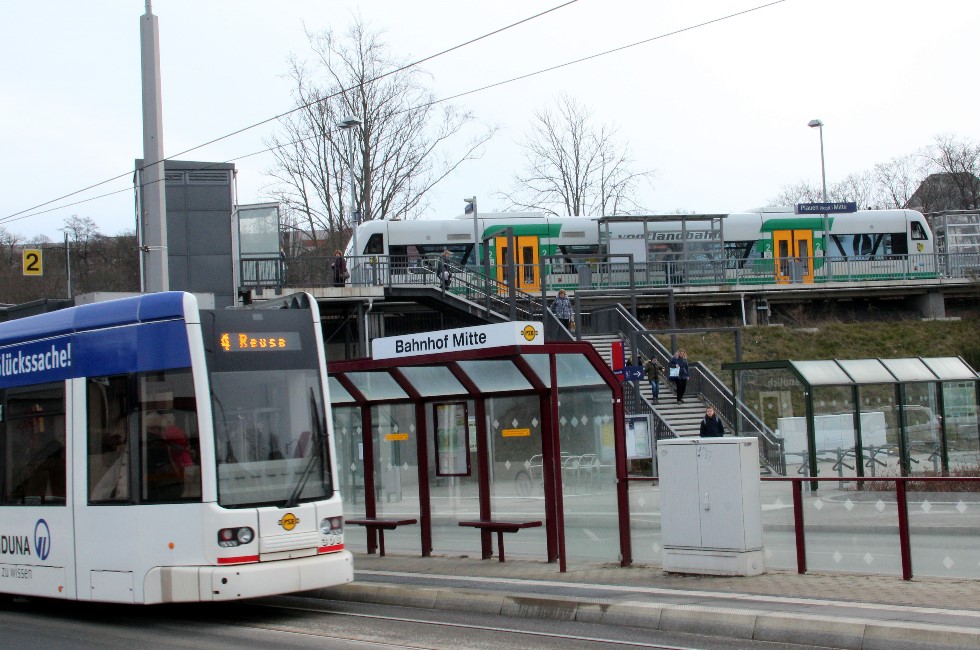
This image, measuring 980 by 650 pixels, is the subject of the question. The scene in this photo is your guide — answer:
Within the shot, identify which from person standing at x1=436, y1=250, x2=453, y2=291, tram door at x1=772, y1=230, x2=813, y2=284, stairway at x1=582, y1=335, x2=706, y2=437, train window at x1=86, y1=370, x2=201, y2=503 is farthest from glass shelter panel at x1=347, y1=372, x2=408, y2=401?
tram door at x1=772, y1=230, x2=813, y2=284

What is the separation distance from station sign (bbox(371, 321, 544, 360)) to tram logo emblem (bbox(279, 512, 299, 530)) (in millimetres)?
3311

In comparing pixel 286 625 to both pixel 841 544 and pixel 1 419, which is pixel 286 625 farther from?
pixel 841 544

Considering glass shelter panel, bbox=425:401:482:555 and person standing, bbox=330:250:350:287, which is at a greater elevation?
person standing, bbox=330:250:350:287

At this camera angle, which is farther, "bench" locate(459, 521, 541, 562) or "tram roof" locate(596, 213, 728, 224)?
"tram roof" locate(596, 213, 728, 224)

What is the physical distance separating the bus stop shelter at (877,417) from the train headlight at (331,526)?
1219 cm

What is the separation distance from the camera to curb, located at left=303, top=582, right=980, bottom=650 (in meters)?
Result: 8.29

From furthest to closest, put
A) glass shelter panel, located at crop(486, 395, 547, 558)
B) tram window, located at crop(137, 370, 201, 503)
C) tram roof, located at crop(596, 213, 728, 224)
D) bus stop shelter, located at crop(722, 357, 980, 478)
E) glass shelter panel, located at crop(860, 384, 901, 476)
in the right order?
1. tram roof, located at crop(596, 213, 728, 224)
2. bus stop shelter, located at crop(722, 357, 980, 478)
3. glass shelter panel, located at crop(860, 384, 901, 476)
4. glass shelter panel, located at crop(486, 395, 547, 558)
5. tram window, located at crop(137, 370, 201, 503)

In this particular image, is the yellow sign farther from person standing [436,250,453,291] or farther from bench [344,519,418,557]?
person standing [436,250,453,291]

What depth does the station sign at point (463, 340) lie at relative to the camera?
42.5 feet

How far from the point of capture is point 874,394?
71.7 ft

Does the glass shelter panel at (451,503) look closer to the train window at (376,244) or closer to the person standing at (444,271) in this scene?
the person standing at (444,271)

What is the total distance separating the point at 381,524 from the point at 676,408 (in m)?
15.4

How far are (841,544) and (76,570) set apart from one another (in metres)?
7.68

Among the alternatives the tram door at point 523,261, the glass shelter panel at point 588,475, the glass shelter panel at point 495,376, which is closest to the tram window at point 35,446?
the glass shelter panel at point 495,376
